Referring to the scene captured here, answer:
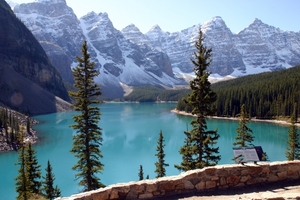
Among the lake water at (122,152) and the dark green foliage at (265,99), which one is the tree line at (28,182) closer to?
the lake water at (122,152)

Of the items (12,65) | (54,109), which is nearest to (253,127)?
(54,109)

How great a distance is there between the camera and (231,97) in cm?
12569

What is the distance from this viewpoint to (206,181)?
1068cm

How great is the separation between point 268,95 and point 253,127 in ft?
96.1

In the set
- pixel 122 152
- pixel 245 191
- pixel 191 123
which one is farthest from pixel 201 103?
pixel 122 152

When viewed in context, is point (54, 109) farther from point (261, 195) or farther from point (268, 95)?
point (261, 195)

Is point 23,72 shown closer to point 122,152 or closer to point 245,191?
point 122,152

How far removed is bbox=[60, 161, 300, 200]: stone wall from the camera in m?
10.1

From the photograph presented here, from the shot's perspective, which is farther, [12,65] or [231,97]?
[12,65]

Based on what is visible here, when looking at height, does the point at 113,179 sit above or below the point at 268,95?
below

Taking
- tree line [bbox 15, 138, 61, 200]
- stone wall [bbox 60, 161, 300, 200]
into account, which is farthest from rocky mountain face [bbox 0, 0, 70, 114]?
stone wall [bbox 60, 161, 300, 200]

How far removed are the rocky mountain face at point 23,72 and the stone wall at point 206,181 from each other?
12778cm

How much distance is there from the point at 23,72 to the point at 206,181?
602ft

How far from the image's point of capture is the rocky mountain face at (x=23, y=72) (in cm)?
13550
